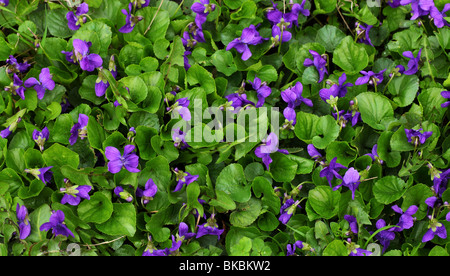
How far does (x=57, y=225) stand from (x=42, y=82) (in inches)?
23.3

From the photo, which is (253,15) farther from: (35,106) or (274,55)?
(35,106)

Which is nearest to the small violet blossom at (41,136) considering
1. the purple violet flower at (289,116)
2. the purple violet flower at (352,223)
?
the purple violet flower at (289,116)

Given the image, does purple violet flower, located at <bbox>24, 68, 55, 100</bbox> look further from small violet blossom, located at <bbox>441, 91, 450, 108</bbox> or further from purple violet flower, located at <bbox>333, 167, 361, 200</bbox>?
small violet blossom, located at <bbox>441, 91, 450, 108</bbox>

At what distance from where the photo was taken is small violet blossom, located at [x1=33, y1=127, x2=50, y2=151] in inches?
74.7

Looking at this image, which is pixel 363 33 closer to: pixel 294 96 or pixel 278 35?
pixel 278 35

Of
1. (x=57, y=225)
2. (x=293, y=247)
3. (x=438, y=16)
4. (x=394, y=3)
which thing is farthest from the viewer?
(x=394, y=3)

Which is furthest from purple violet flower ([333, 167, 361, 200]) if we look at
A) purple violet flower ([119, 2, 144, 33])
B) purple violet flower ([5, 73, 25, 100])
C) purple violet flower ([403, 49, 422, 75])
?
purple violet flower ([5, 73, 25, 100])

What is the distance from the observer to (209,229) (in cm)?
185

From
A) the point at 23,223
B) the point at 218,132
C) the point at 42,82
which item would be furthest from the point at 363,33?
the point at 23,223

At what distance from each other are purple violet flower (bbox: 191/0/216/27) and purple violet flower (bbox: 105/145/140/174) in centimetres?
69

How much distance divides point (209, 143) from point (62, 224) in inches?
23.2

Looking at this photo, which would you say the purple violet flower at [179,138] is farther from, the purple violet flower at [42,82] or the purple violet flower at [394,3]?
the purple violet flower at [394,3]

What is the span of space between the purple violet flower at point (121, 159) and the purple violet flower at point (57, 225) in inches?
9.0

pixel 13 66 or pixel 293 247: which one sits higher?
pixel 13 66
